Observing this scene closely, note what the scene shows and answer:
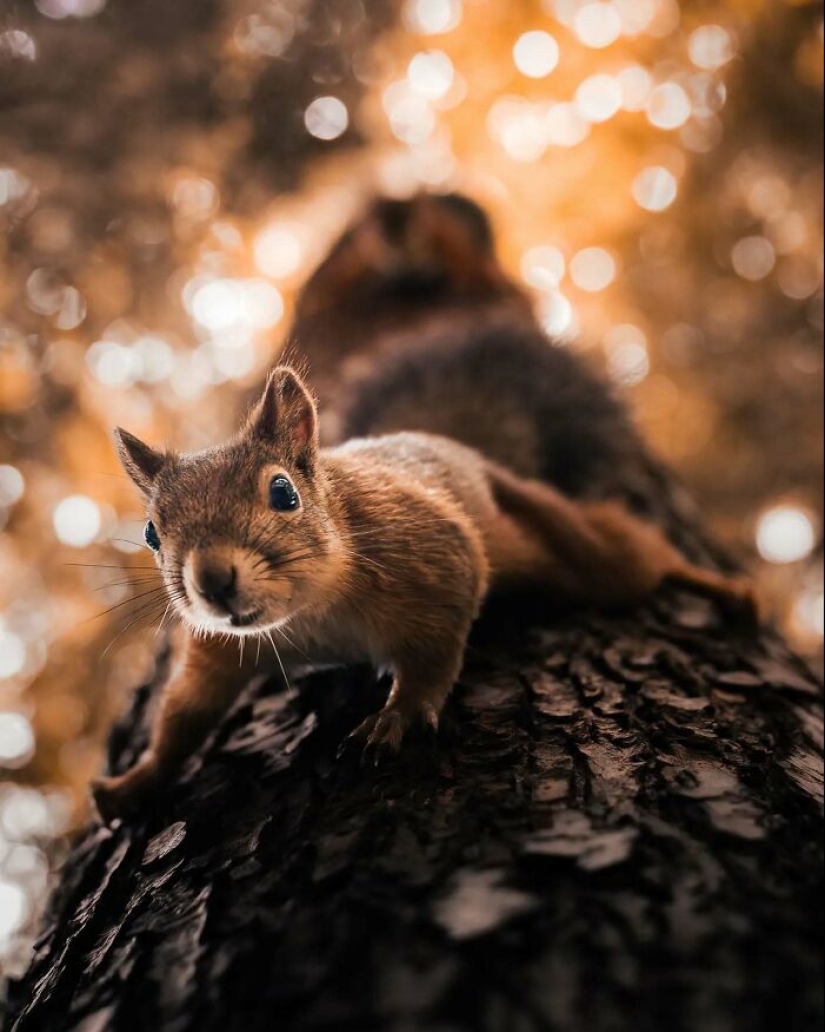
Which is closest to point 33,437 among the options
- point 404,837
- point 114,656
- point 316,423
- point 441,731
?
point 114,656

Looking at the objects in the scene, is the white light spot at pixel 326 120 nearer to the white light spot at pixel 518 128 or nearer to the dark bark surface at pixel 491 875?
the white light spot at pixel 518 128

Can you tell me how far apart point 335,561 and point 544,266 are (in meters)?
3.74

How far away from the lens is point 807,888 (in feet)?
3.82

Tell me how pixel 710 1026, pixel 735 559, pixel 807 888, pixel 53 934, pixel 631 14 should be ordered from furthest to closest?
pixel 631 14
pixel 735 559
pixel 53 934
pixel 807 888
pixel 710 1026

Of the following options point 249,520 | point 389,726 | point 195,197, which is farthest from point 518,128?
point 389,726

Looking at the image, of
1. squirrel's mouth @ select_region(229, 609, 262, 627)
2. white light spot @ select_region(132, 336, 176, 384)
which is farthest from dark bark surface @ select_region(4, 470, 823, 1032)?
white light spot @ select_region(132, 336, 176, 384)

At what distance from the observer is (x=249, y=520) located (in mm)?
1817

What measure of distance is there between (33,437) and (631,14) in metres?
3.71

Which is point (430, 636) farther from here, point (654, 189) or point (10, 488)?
point (654, 189)

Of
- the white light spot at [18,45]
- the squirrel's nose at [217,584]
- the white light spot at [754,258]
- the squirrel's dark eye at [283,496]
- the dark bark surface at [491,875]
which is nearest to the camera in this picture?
the dark bark surface at [491,875]

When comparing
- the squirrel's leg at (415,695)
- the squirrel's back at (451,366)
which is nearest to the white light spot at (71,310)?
the squirrel's back at (451,366)

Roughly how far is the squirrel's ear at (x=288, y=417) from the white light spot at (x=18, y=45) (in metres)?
2.60

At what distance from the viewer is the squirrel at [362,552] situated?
5.91 ft

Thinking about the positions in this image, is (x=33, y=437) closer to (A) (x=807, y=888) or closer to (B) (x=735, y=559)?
(B) (x=735, y=559)
